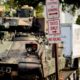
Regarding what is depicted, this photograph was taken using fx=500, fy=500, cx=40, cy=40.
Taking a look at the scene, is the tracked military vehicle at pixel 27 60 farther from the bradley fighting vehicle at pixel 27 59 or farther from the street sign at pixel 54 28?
the street sign at pixel 54 28

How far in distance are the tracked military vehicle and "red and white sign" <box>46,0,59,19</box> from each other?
1.91 m

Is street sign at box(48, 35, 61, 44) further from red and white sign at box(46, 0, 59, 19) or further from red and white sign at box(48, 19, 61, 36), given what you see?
red and white sign at box(46, 0, 59, 19)

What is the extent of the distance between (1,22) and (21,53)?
2.62 meters

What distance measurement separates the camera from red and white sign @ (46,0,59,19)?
9633 mm

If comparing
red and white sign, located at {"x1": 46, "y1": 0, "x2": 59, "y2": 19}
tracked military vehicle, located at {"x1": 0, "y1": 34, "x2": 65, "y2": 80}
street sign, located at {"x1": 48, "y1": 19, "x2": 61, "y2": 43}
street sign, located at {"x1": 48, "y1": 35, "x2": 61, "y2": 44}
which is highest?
red and white sign, located at {"x1": 46, "y1": 0, "x2": 59, "y2": 19}

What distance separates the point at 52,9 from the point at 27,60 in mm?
2059

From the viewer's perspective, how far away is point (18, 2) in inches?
1337

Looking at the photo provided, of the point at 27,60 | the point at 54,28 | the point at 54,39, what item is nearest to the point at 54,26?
the point at 54,28

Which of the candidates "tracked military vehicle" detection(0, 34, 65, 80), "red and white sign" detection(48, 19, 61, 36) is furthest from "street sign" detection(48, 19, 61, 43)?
"tracked military vehicle" detection(0, 34, 65, 80)

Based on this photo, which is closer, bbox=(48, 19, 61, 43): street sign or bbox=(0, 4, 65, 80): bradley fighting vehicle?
bbox=(48, 19, 61, 43): street sign

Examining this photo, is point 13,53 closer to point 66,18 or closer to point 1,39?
point 1,39

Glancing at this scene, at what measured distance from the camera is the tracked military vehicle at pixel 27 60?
11.2 m

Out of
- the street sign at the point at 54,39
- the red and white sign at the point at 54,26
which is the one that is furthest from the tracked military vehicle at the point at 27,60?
the red and white sign at the point at 54,26

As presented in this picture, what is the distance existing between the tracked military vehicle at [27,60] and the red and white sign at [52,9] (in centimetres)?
191
